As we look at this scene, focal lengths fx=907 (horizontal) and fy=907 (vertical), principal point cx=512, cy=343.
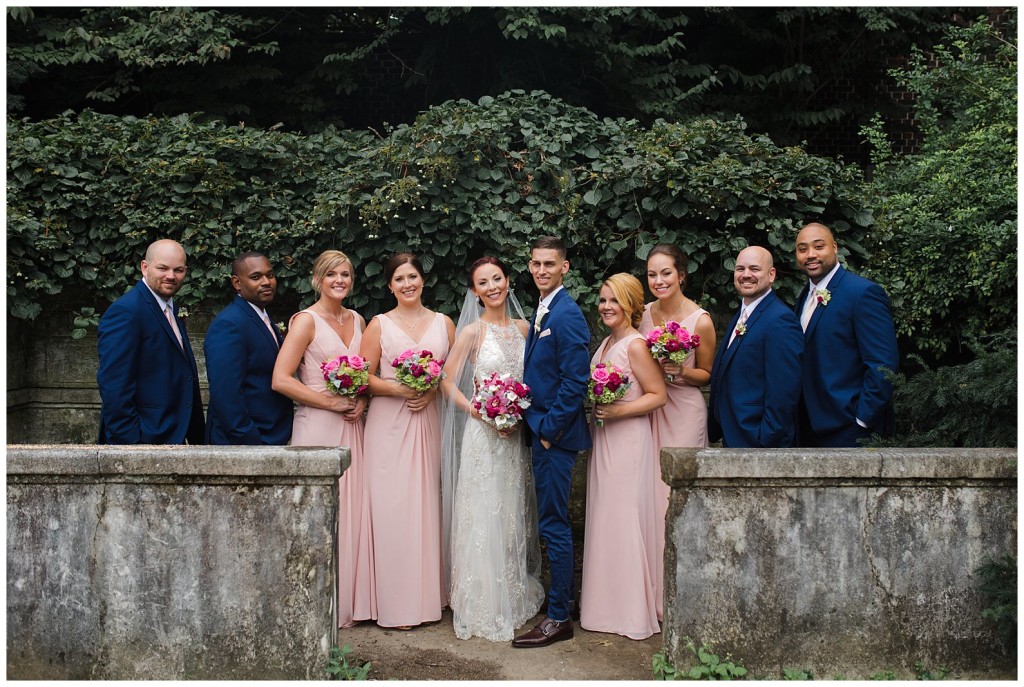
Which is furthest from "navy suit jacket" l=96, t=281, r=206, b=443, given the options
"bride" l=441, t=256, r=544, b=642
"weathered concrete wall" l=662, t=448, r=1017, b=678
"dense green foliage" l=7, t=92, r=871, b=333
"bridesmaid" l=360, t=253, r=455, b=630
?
"weathered concrete wall" l=662, t=448, r=1017, b=678

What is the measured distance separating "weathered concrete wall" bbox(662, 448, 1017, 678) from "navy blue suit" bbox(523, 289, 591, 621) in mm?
887

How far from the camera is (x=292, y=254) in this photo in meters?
7.66

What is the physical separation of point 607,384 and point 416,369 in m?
1.15

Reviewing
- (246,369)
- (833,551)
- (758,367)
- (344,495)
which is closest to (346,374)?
(246,369)

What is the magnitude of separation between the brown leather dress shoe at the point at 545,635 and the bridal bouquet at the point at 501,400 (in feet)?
3.91

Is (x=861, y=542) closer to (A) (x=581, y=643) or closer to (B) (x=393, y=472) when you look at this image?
(A) (x=581, y=643)

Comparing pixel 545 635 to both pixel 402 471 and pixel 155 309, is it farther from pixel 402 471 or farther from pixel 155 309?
pixel 155 309

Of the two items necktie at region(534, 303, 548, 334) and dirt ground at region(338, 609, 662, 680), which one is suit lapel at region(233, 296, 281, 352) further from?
dirt ground at region(338, 609, 662, 680)

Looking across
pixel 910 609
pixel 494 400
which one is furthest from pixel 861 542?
pixel 494 400

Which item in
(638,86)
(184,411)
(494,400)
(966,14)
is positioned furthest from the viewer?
(966,14)

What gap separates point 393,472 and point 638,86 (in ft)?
21.6

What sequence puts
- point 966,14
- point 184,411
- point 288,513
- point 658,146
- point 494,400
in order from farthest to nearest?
1. point 966,14
2. point 658,146
3. point 184,411
4. point 494,400
5. point 288,513

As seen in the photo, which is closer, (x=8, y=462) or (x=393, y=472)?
(x=8, y=462)

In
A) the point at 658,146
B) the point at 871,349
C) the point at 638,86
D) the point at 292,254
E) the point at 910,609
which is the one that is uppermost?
the point at 638,86
